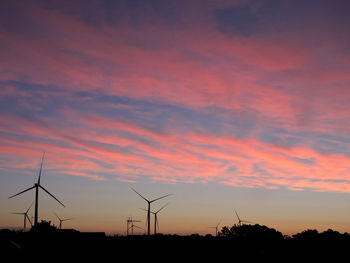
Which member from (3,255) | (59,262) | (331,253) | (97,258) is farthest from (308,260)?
(3,255)

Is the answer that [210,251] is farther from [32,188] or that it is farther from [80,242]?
[32,188]

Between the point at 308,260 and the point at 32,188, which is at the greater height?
the point at 32,188

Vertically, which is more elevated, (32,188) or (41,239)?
(32,188)

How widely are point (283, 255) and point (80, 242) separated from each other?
60784 millimetres

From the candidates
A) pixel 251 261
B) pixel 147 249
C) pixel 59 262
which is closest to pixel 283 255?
pixel 251 261

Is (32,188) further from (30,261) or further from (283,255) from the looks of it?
(283,255)

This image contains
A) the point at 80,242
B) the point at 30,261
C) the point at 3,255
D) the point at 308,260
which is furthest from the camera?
the point at 80,242

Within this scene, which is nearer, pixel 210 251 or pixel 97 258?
pixel 97 258

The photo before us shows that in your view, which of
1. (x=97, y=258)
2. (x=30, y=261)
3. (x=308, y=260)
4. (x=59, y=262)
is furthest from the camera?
(x=308, y=260)

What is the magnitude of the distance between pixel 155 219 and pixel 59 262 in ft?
290

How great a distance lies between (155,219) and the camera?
171m

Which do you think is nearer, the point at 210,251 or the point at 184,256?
the point at 184,256

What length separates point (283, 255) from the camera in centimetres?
10794

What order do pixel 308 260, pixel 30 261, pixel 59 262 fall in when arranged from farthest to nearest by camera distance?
pixel 308 260
pixel 59 262
pixel 30 261
